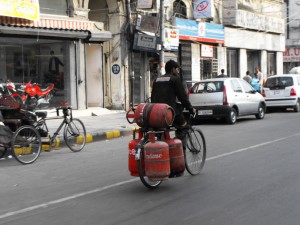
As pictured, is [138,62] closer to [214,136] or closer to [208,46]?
[208,46]

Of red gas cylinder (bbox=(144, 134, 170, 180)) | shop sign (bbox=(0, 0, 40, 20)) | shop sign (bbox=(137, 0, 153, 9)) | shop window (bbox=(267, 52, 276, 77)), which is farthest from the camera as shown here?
shop window (bbox=(267, 52, 276, 77))

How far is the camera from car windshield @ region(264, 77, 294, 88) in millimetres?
19562

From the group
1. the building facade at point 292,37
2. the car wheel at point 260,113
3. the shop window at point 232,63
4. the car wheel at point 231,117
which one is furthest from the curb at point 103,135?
the building facade at point 292,37

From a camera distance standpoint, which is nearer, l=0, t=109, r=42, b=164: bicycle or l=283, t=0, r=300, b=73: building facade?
l=0, t=109, r=42, b=164: bicycle

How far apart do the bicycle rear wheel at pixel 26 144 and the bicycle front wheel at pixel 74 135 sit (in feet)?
3.74

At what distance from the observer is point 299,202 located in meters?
5.57

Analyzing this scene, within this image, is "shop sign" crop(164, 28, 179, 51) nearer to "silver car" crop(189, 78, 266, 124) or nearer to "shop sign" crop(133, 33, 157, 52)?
"shop sign" crop(133, 33, 157, 52)

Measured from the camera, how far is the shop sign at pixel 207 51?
2652cm

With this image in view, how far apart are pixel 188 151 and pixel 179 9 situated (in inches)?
753

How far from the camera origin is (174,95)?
22.3ft

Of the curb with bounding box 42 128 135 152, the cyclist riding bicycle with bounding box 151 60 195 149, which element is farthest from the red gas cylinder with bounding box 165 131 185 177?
the curb with bounding box 42 128 135 152

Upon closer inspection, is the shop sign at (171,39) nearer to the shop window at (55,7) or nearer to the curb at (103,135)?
the shop window at (55,7)

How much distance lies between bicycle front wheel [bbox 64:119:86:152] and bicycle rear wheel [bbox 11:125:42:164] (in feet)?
3.74

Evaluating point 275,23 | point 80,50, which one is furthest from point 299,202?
point 275,23
